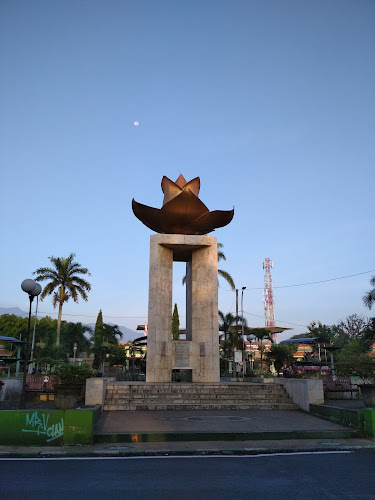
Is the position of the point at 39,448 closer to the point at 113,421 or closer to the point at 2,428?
the point at 2,428

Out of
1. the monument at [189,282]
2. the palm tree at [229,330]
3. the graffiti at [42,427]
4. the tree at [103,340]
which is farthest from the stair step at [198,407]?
the tree at [103,340]

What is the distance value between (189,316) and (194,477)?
18854 mm

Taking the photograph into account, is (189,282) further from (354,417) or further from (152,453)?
(152,453)

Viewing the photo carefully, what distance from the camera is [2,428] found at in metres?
9.11

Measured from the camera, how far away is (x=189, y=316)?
25.4 meters

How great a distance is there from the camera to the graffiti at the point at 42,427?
29.9 feet

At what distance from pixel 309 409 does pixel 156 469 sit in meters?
9.54

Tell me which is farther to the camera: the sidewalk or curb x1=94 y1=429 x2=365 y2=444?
curb x1=94 y1=429 x2=365 y2=444

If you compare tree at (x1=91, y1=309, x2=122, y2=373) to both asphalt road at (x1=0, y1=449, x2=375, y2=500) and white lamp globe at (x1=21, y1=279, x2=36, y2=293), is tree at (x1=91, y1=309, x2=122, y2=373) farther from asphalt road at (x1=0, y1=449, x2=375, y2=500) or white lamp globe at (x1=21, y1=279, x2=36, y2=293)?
asphalt road at (x1=0, y1=449, x2=375, y2=500)

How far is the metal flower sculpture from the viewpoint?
80.0 feet

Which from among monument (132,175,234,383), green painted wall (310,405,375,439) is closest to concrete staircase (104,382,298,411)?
green painted wall (310,405,375,439)

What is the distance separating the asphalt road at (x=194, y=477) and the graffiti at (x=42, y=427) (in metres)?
1.20

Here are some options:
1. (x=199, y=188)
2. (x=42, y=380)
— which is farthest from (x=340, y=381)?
(x=42, y=380)

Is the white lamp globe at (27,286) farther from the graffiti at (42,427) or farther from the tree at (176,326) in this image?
the tree at (176,326)
